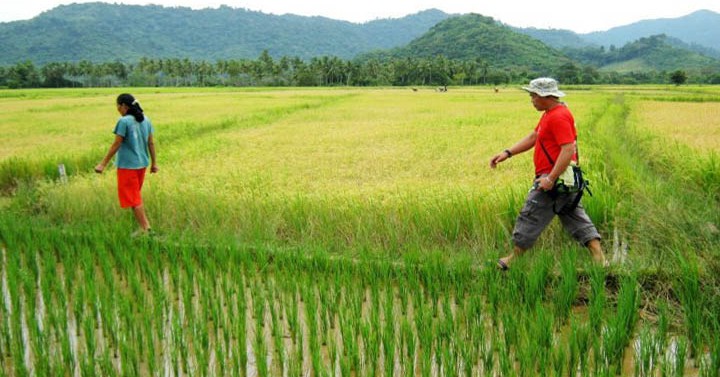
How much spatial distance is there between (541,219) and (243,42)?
607 feet

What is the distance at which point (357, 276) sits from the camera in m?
4.14

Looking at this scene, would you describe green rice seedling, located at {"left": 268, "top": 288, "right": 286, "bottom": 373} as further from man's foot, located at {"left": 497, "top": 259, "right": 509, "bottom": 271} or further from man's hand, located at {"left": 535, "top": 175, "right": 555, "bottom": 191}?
man's hand, located at {"left": 535, "top": 175, "right": 555, "bottom": 191}

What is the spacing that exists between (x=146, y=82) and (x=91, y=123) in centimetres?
6639

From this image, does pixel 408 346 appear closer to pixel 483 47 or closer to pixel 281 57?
pixel 483 47

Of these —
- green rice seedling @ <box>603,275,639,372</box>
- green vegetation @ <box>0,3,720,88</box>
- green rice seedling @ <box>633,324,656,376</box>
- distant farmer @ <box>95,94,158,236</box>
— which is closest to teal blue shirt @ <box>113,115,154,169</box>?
distant farmer @ <box>95,94,158,236</box>

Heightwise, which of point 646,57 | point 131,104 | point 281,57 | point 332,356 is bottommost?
point 332,356

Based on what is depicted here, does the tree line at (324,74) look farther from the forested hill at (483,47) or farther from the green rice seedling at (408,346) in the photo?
the green rice seedling at (408,346)

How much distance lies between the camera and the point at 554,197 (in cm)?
395

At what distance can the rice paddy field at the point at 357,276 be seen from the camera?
290 cm

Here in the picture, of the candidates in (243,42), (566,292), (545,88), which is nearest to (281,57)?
(243,42)

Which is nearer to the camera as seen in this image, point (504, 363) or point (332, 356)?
point (504, 363)

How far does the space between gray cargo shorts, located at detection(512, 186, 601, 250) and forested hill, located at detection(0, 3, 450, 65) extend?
135635mm

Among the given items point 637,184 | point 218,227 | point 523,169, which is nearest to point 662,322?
point 637,184

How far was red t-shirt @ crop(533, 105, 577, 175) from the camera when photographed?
368 cm
